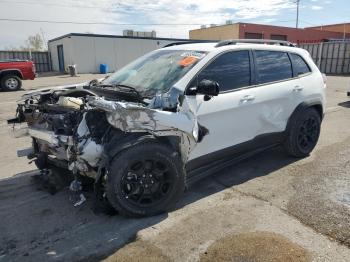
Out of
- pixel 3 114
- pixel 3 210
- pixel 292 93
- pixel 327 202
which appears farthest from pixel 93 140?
pixel 3 114

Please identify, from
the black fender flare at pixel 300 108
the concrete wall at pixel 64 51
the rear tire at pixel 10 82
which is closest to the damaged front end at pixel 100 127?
the black fender flare at pixel 300 108

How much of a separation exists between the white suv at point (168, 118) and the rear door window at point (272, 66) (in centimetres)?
2

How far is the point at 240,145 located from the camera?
4543 mm

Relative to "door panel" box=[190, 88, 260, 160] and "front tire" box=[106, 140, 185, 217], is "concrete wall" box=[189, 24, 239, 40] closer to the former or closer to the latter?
"door panel" box=[190, 88, 260, 160]

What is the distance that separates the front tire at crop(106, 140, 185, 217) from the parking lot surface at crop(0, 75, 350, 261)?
0.52 ft

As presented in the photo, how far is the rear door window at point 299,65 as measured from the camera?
17.7ft

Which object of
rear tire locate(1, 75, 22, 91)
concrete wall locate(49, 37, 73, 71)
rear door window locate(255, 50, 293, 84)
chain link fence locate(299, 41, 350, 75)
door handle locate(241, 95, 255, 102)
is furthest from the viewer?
concrete wall locate(49, 37, 73, 71)

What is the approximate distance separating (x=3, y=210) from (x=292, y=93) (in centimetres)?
404

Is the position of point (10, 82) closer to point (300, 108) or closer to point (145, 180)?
point (300, 108)

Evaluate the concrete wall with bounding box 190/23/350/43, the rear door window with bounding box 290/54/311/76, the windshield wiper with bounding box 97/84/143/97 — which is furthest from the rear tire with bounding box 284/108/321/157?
the concrete wall with bounding box 190/23/350/43

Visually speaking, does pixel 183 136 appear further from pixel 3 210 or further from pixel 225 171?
pixel 3 210

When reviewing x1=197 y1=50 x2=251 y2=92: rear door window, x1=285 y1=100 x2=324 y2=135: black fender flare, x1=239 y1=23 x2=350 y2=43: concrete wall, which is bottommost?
x1=285 y1=100 x2=324 y2=135: black fender flare

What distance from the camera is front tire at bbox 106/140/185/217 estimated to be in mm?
3424

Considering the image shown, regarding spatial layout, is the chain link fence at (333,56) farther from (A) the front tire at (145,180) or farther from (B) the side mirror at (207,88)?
(A) the front tire at (145,180)
